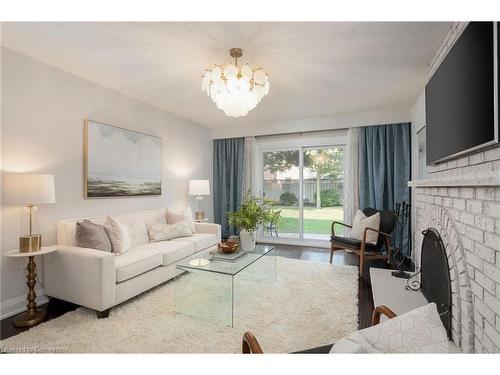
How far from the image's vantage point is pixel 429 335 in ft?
2.87

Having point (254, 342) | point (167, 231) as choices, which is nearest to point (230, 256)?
point (167, 231)

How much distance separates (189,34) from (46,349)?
2.63 metres

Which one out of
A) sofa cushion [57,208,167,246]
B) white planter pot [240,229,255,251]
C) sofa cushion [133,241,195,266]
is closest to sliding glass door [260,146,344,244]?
white planter pot [240,229,255,251]

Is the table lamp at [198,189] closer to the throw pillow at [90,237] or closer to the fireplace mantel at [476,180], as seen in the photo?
the throw pillow at [90,237]

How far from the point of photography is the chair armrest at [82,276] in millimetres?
2180

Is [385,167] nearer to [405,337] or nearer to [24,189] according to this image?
[405,337]

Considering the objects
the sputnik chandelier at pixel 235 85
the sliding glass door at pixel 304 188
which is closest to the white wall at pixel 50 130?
the sputnik chandelier at pixel 235 85

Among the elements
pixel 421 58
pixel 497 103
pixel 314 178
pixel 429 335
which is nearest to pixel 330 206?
pixel 314 178

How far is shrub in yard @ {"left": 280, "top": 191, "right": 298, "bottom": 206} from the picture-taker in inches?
203

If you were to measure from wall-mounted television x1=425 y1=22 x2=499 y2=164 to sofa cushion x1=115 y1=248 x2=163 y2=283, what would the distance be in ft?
9.32

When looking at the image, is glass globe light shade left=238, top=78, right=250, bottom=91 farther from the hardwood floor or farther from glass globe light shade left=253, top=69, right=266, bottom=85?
the hardwood floor

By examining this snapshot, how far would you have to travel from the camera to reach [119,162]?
3383mm

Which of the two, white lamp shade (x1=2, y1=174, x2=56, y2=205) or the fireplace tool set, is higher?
white lamp shade (x1=2, y1=174, x2=56, y2=205)

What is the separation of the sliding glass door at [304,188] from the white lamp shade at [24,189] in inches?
134
